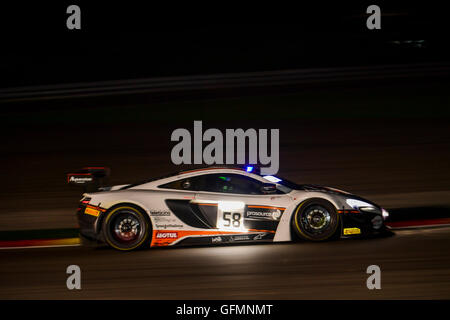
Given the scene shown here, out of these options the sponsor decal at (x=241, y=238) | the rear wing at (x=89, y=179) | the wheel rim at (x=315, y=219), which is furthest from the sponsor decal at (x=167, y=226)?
the wheel rim at (x=315, y=219)

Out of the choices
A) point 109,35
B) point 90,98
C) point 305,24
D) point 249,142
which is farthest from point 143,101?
point 305,24

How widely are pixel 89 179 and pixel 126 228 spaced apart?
91 cm

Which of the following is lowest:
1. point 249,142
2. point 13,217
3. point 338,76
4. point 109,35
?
point 13,217

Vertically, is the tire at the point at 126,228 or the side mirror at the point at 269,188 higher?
the side mirror at the point at 269,188

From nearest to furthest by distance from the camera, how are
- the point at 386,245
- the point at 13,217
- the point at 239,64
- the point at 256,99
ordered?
the point at 386,245
the point at 13,217
the point at 256,99
the point at 239,64

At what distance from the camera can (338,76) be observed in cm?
2272

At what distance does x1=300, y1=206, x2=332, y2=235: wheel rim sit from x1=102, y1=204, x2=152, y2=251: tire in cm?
211

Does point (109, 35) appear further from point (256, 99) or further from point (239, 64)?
point (256, 99)

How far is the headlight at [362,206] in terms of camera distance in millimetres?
8734

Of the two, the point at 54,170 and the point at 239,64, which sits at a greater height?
the point at 239,64

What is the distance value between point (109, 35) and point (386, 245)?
22.5m

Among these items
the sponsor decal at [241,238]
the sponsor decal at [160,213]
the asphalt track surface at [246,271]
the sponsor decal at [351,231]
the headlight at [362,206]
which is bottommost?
the asphalt track surface at [246,271]

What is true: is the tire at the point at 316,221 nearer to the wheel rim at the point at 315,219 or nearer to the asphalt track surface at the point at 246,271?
the wheel rim at the point at 315,219

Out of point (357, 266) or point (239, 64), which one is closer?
point (357, 266)
